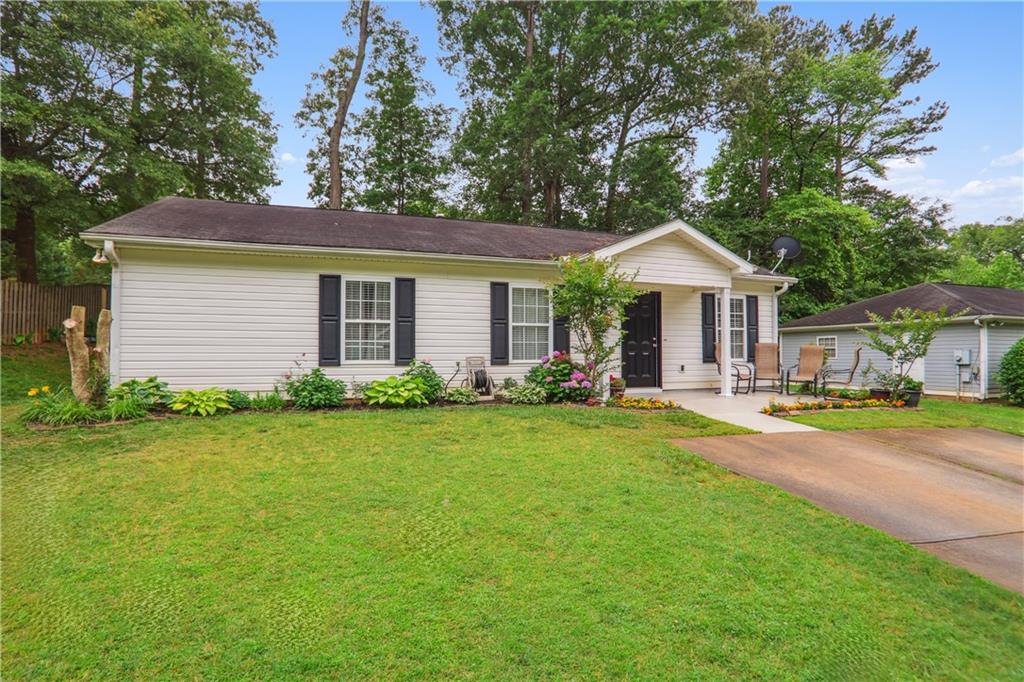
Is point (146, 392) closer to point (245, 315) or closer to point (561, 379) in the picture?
point (245, 315)

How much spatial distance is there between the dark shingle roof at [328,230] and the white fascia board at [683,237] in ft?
1.26

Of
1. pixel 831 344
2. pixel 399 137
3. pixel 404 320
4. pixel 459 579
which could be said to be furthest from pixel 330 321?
pixel 831 344

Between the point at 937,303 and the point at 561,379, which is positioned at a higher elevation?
the point at 937,303

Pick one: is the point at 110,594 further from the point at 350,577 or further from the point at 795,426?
the point at 795,426

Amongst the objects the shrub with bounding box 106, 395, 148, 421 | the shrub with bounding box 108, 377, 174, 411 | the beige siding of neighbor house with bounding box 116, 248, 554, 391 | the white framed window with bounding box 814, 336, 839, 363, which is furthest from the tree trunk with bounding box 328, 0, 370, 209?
the white framed window with bounding box 814, 336, 839, 363

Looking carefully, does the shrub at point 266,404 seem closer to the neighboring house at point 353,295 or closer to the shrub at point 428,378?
the neighboring house at point 353,295

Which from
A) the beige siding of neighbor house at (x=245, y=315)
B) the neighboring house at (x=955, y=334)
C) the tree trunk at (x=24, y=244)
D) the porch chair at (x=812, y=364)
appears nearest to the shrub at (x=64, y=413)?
the beige siding of neighbor house at (x=245, y=315)

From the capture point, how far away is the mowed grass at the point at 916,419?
735cm

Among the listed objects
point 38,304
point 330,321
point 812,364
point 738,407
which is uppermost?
point 38,304

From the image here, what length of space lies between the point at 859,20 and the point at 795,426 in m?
23.0

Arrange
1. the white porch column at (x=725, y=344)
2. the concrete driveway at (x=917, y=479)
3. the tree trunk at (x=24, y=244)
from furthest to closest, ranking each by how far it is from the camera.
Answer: the tree trunk at (x=24, y=244)
the white porch column at (x=725, y=344)
the concrete driveway at (x=917, y=479)

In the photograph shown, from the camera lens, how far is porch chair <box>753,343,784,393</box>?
10.5 meters

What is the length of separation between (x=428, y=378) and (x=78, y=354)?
4.84 meters

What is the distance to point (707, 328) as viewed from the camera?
1105 cm
